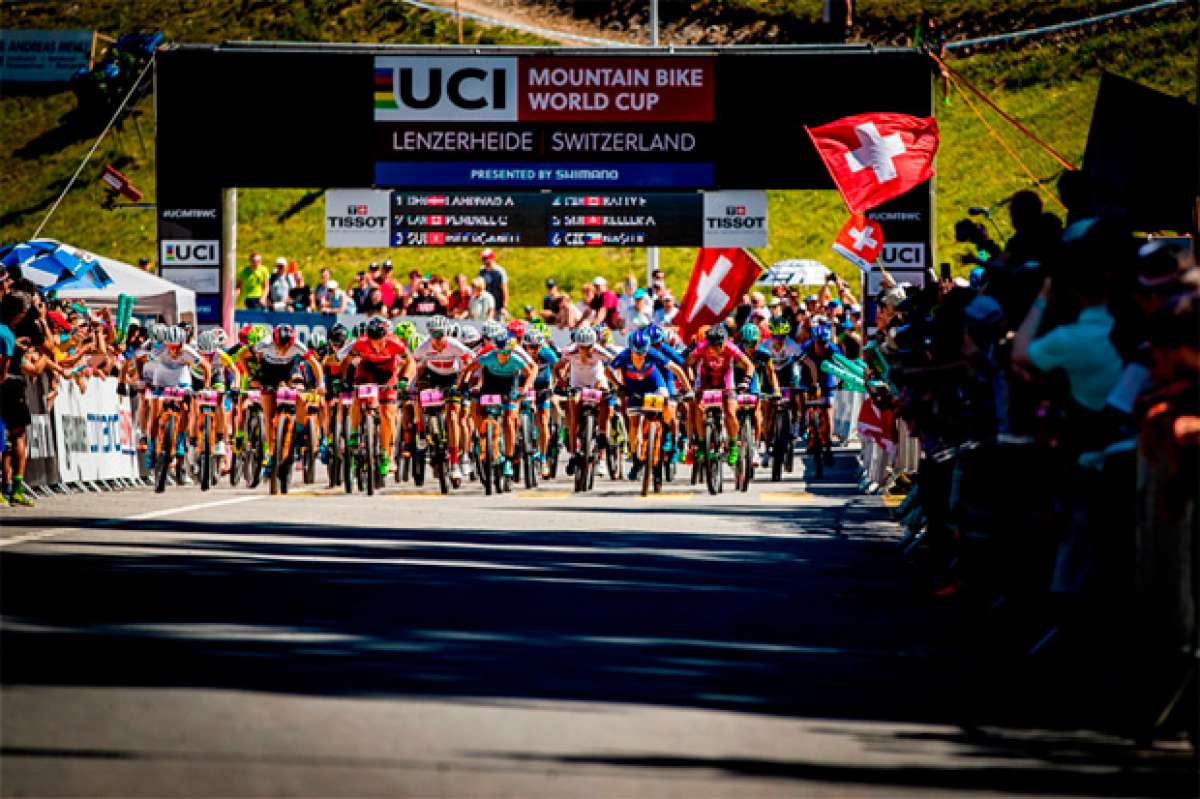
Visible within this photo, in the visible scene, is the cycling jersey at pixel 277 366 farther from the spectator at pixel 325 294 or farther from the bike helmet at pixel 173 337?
the spectator at pixel 325 294

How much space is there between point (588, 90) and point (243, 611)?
18.1 meters

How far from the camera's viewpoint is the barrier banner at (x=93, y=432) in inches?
887

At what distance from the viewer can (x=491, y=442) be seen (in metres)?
23.5

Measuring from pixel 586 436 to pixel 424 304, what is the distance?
466 inches

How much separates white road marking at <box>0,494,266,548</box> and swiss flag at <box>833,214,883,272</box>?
288 inches

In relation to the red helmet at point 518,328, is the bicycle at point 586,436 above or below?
below

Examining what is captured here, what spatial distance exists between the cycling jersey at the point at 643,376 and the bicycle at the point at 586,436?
32 cm

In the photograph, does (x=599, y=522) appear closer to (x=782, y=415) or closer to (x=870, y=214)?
(x=782, y=415)

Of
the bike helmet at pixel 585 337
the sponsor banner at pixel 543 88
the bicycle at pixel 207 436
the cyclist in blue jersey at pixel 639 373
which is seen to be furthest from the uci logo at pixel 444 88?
the bicycle at pixel 207 436

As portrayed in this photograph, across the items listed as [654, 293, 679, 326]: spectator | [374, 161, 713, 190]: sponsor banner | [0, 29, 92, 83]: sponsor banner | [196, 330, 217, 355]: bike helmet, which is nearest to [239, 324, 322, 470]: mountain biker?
[196, 330, 217, 355]: bike helmet

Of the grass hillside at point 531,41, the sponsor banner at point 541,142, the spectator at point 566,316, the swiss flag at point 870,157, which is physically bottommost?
the spectator at point 566,316

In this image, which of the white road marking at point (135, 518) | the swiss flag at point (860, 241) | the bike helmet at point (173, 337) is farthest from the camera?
the swiss flag at point (860, 241)

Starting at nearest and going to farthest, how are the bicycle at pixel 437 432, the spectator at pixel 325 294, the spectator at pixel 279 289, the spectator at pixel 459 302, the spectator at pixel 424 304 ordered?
the bicycle at pixel 437 432, the spectator at pixel 424 304, the spectator at pixel 459 302, the spectator at pixel 325 294, the spectator at pixel 279 289

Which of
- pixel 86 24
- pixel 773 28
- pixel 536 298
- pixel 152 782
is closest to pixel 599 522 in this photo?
pixel 152 782
